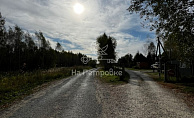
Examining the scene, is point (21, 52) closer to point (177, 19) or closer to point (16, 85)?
point (16, 85)

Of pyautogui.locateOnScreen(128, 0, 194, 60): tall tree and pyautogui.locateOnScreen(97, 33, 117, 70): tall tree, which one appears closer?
pyautogui.locateOnScreen(128, 0, 194, 60): tall tree

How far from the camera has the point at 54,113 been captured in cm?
536

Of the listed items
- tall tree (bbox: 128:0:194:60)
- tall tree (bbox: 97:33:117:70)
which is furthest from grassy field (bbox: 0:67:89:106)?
tall tree (bbox: 97:33:117:70)

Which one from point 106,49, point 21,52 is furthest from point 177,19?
point 21,52

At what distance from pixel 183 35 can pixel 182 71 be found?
15.0 m

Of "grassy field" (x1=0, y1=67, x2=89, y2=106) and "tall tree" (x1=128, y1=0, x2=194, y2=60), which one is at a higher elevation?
"tall tree" (x1=128, y1=0, x2=194, y2=60)

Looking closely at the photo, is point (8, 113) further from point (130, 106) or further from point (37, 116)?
point (130, 106)

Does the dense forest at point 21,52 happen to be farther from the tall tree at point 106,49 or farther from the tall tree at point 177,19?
the tall tree at point 177,19

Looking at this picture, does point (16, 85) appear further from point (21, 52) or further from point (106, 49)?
point (21, 52)

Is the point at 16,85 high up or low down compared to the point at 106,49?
down

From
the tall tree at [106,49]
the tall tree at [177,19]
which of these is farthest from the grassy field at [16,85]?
the tall tree at [106,49]

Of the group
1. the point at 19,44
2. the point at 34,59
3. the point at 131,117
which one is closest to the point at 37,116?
the point at 131,117

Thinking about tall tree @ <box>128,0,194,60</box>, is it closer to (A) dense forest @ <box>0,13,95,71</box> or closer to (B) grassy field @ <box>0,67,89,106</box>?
(B) grassy field @ <box>0,67,89,106</box>

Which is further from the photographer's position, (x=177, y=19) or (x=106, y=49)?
(x=106, y=49)
